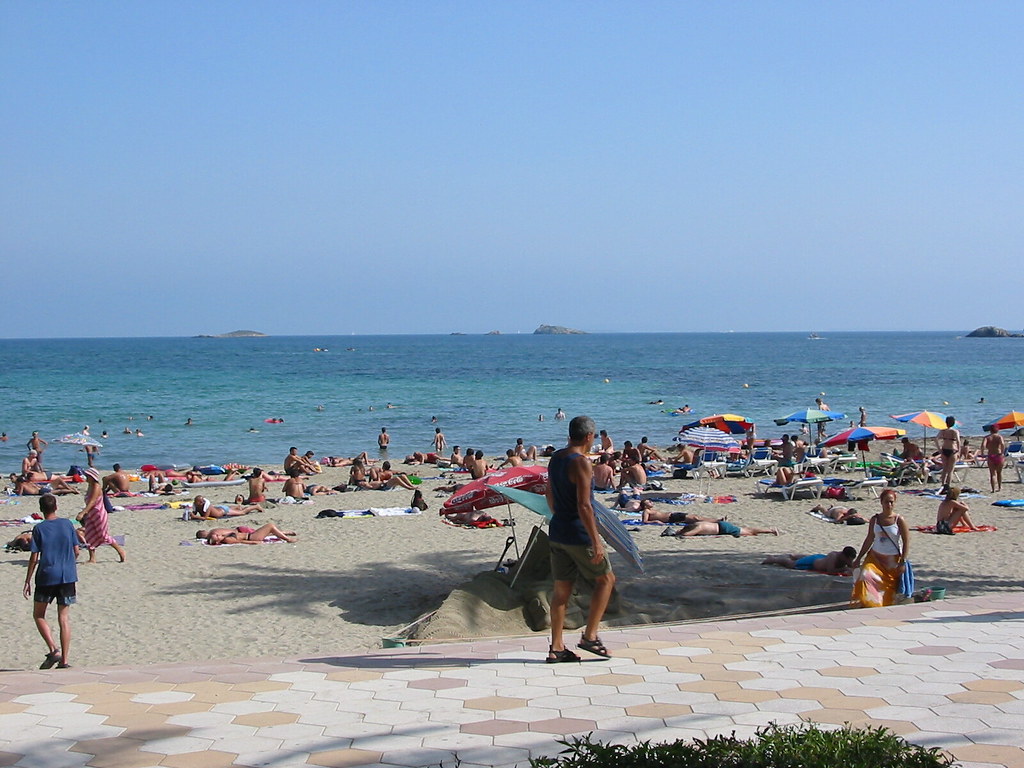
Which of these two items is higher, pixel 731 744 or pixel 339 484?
pixel 731 744

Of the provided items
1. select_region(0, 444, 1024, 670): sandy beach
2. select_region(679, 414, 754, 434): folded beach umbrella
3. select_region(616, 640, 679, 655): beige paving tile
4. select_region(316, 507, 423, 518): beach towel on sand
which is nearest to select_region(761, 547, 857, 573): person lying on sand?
select_region(0, 444, 1024, 670): sandy beach

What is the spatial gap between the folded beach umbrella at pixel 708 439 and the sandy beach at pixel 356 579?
2.66 meters

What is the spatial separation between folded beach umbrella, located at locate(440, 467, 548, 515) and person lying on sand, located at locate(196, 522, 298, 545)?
5.76m

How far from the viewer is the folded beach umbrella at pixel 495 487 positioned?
9.83 metres

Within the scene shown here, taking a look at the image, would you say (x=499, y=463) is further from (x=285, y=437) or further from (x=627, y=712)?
(x=627, y=712)

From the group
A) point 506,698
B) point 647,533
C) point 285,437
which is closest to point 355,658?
point 506,698

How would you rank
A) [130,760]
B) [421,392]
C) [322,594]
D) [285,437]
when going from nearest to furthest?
[130,760] → [322,594] → [285,437] → [421,392]

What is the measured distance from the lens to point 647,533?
50.4 ft

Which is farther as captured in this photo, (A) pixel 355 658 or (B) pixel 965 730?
(A) pixel 355 658

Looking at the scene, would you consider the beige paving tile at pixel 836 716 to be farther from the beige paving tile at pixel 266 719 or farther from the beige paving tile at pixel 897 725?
the beige paving tile at pixel 266 719

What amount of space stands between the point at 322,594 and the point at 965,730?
8121mm

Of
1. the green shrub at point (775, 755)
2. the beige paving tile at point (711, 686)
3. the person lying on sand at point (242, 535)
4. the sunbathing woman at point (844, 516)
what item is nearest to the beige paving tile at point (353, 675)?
the beige paving tile at point (711, 686)

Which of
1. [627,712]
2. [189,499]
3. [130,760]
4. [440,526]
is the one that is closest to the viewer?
[130,760]

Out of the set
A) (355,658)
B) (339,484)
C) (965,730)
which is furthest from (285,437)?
(965,730)
